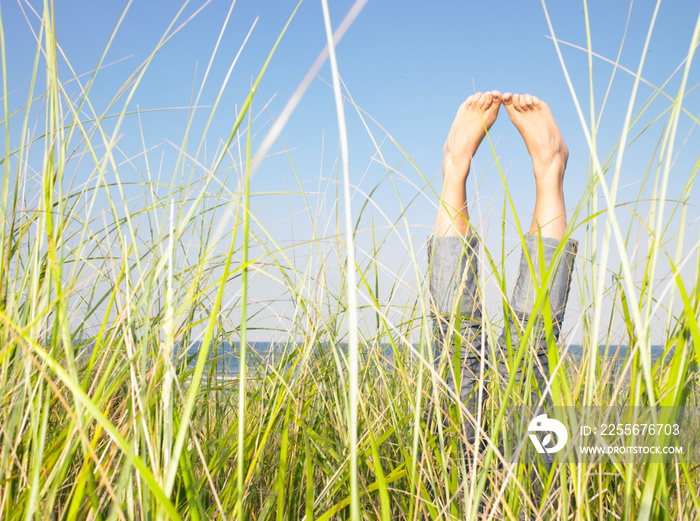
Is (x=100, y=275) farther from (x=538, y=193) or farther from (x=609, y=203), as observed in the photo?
(x=538, y=193)

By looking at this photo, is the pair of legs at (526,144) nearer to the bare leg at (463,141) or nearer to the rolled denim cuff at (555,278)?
the bare leg at (463,141)

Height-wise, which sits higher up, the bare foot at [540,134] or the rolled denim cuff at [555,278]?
the bare foot at [540,134]

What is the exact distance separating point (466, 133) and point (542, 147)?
320 mm

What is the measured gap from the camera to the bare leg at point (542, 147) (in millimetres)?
1763

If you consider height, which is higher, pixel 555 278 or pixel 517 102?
pixel 517 102

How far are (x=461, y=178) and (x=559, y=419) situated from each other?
53.9 inches

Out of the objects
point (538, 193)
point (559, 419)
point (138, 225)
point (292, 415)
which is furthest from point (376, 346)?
point (538, 193)

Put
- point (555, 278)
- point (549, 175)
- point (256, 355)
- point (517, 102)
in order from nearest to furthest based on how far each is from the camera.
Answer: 1. point (256, 355)
2. point (555, 278)
3. point (549, 175)
4. point (517, 102)

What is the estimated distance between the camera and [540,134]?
190 cm

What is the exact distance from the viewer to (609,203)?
0.44 m

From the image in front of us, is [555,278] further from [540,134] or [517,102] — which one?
[517,102]

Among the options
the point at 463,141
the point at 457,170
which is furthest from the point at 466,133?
the point at 457,170

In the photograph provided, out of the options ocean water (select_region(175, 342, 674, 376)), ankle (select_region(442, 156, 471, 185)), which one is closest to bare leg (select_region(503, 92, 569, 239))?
ankle (select_region(442, 156, 471, 185))

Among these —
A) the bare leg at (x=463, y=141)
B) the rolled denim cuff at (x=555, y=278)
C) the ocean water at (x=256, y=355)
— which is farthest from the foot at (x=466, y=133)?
the ocean water at (x=256, y=355)
